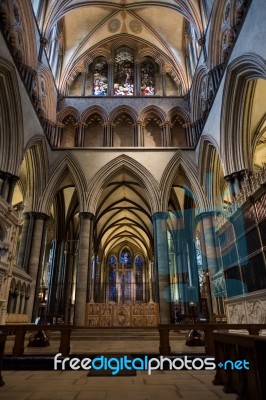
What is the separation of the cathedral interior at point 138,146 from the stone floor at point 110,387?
2.94m

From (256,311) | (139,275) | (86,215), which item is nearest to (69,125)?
(86,215)

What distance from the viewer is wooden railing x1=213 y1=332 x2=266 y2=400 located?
2.02 meters

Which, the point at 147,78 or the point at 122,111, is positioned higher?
the point at 147,78

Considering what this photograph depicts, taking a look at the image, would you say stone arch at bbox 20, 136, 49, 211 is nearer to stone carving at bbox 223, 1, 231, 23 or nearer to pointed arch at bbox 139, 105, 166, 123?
pointed arch at bbox 139, 105, 166, 123

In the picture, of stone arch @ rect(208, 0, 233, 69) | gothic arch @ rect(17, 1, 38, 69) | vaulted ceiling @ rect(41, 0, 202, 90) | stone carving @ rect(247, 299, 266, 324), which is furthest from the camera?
vaulted ceiling @ rect(41, 0, 202, 90)

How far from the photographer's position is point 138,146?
1508cm

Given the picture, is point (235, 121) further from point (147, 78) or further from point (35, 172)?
point (147, 78)

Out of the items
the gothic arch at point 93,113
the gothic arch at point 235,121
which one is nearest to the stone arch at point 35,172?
the gothic arch at point 93,113

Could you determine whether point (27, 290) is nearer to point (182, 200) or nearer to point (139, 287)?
point (182, 200)

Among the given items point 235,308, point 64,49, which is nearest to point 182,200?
point 235,308

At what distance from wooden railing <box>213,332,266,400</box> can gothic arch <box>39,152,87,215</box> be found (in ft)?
37.1

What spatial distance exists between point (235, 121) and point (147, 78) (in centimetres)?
976

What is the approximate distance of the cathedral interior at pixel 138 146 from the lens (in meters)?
8.28

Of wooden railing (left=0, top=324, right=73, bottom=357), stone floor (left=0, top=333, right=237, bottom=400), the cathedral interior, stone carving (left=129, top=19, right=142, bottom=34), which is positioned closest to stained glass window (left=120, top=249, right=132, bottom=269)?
the cathedral interior
